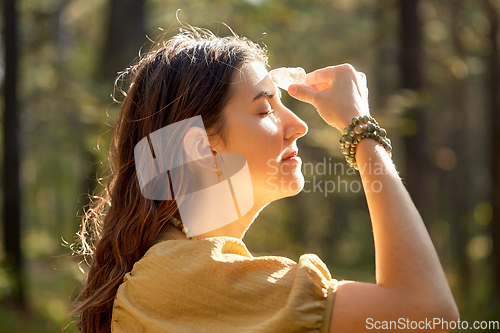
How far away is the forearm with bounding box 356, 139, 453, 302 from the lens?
1256 millimetres

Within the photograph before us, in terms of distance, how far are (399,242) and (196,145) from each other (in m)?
0.97

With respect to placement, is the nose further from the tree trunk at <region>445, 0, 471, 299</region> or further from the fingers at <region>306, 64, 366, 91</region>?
the tree trunk at <region>445, 0, 471, 299</region>

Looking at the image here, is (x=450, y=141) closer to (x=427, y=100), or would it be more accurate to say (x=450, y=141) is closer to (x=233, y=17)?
(x=427, y=100)

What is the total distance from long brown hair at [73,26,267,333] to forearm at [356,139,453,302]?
2.41 ft

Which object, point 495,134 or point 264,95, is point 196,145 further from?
point 495,134

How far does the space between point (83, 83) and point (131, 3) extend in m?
1.44

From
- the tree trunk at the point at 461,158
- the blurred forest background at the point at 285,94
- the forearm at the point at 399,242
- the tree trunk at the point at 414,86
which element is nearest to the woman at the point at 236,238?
the forearm at the point at 399,242

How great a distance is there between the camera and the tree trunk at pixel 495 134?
683 cm

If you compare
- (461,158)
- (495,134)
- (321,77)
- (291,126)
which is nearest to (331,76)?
(321,77)

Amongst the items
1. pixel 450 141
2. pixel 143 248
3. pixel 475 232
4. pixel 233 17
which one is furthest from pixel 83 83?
pixel 475 232

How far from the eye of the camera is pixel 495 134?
23.5ft

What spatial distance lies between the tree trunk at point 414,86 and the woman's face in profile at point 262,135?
5670 mm

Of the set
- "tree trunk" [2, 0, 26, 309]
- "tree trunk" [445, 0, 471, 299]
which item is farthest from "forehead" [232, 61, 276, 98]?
"tree trunk" [445, 0, 471, 299]

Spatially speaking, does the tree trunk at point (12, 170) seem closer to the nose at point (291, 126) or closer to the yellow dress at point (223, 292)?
the yellow dress at point (223, 292)
